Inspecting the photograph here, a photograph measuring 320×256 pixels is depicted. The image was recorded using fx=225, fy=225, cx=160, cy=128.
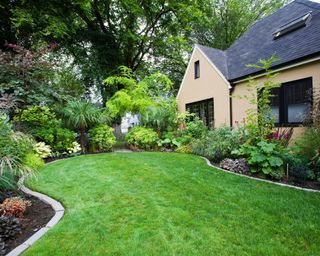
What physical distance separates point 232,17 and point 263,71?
14671 millimetres

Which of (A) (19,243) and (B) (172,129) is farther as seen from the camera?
(B) (172,129)

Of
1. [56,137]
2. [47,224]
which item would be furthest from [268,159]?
[56,137]

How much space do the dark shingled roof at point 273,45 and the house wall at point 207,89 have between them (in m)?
0.41

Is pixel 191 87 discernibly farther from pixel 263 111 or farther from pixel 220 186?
pixel 220 186

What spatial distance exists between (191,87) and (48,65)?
7.74m

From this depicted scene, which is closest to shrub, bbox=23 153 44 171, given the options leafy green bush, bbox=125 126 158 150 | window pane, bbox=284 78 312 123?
leafy green bush, bbox=125 126 158 150

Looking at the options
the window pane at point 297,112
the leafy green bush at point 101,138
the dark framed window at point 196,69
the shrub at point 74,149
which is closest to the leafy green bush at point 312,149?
the window pane at point 297,112

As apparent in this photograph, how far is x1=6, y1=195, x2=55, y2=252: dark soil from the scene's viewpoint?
269 centimetres

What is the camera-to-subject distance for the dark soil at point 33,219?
8.82 ft

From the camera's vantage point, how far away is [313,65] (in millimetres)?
6789

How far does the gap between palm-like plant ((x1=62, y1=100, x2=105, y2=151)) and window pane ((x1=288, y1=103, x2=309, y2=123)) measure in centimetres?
696

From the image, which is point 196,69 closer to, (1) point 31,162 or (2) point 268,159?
(2) point 268,159

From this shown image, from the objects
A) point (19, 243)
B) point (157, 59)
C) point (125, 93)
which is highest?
point (157, 59)

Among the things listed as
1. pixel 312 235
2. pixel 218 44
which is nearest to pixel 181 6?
pixel 218 44
